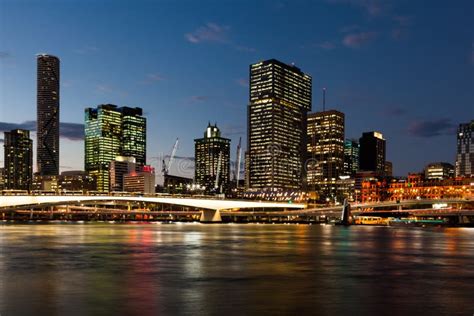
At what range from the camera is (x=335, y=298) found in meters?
24.9

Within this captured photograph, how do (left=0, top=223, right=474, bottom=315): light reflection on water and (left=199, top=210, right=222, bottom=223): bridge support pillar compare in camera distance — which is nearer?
(left=0, top=223, right=474, bottom=315): light reflection on water

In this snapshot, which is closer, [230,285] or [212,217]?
[230,285]

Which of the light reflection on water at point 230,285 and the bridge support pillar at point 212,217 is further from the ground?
the light reflection on water at point 230,285

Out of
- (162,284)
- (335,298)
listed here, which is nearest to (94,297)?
(162,284)

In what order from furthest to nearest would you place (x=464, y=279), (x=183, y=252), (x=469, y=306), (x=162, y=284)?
→ (x=183, y=252), (x=464, y=279), (x=162, y=284), (x=469, y=306)

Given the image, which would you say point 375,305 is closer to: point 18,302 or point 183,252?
point 18,302

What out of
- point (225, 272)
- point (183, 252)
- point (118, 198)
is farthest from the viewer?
point (118, 198)

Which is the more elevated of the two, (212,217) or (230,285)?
(230,285)

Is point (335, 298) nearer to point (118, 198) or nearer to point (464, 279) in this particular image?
point (464, 279)

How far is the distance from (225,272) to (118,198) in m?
134

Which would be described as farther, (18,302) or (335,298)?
(335,298)

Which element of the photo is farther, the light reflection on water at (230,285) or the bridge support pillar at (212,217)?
the bridge support pillar at (212,217)

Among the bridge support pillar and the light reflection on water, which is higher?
the light reflection on water

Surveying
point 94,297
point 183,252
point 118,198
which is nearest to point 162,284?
point 94,297
